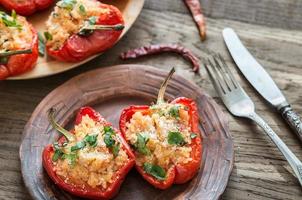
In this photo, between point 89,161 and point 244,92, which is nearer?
point 89,161

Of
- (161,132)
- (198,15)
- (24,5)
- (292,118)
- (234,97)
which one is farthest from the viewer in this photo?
(198,15)

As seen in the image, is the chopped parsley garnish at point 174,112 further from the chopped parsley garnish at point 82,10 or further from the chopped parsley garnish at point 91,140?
the chopped parsley garnish at point 82,10

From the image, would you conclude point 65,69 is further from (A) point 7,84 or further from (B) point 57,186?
(B) point 57,186

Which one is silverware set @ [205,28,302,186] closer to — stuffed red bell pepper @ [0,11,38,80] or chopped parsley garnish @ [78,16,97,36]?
chopped parsley garnish @ [78,16,97,36]

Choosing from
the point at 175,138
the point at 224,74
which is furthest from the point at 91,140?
the point at 224,74

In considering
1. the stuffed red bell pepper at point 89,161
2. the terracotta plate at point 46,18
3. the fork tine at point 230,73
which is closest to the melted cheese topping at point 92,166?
the stuffed red bell pepper at point 89,161

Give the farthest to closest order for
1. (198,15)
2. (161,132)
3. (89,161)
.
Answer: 1. (198,15)
2. (161,132)
3. (89,161)

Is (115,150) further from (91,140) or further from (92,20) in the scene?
(92,20)

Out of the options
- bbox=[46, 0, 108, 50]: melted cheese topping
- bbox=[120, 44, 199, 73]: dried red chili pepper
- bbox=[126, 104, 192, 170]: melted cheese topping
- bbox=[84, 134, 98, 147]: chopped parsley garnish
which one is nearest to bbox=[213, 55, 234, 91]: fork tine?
bbox=[120, 44, 199, 73]: dried red chili pepper
